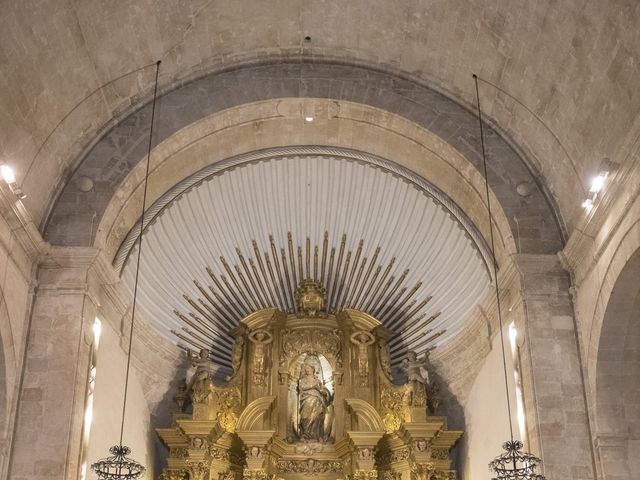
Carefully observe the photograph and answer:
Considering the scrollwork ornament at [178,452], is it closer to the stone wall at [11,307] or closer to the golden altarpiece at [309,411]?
the golden altarpiece at [309,411]

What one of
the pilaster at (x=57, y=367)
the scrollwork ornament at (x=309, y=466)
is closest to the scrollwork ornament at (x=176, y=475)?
the scrollwork ornament at (x=309, y=466)

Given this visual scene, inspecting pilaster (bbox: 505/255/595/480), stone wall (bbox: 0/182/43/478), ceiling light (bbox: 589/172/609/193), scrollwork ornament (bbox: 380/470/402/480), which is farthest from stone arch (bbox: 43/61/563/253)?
scrollwork ornament (bbox: 380/470/402/480)

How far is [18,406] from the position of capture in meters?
9.70

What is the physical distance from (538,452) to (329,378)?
410 centimetres

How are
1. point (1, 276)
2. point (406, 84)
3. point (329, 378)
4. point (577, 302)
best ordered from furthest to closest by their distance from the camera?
point (329, 378) → point (406, 84) → point (577, 302) → point (1, 276)

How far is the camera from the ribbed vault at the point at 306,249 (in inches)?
506

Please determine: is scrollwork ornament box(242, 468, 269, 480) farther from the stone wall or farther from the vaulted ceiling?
the vaulted ceiling

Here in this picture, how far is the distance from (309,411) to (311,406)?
0.08 meters

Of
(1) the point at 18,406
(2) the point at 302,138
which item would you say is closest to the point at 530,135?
(2) the point at 302,138

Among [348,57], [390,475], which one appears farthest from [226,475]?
[348,57]

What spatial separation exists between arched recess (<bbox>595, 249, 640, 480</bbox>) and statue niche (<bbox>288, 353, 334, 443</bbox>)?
13.8 ft

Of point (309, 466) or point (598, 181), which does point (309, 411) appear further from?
point (598, 181)

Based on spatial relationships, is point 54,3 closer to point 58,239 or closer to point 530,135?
point 58,239

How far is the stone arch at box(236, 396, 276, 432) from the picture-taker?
12148 millimetres
